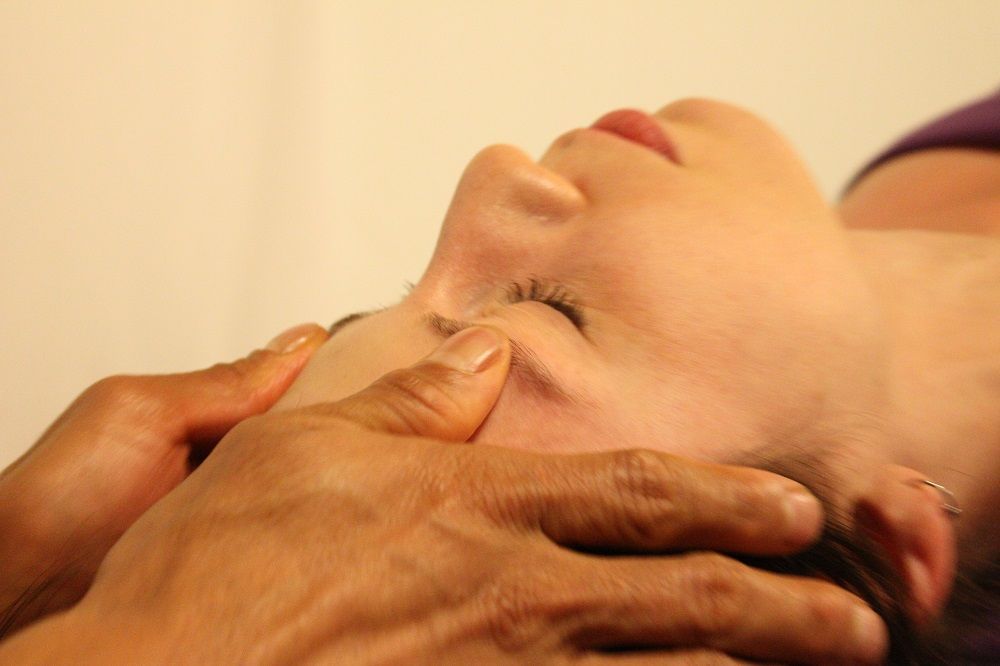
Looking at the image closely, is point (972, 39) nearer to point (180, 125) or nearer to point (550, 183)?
point (550, 183)

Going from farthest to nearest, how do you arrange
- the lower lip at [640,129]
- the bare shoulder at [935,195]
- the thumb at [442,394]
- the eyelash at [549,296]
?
1. the bare shoulder at [935,195]
2. the lower lip at [640,129]
3. the eyelash at [549,296]
4. the thumb at [442,394]

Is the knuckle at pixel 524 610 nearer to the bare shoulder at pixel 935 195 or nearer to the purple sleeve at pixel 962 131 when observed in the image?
the bare shoulder at pixel 935 195

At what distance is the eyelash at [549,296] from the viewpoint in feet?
1.85

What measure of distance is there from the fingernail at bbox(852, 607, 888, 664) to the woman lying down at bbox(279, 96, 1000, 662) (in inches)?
1.8

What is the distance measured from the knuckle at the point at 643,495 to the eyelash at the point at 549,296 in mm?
157

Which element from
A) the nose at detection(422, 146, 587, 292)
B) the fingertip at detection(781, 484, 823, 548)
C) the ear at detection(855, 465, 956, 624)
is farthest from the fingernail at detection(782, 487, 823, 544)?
the nose at detection(422, 146, 587, 292)

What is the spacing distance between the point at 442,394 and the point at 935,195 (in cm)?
87

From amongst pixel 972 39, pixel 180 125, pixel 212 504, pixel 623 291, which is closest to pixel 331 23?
pixel 180 125

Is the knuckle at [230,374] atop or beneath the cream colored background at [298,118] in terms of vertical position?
beneath

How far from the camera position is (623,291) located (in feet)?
1.81

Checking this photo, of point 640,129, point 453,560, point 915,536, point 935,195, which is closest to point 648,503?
point 453,560

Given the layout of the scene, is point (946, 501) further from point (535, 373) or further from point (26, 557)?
point (26, 557)

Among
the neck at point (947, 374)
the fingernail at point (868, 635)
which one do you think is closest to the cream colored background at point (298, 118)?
the neck at point (947, 374)

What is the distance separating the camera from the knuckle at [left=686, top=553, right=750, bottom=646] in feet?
1.36
